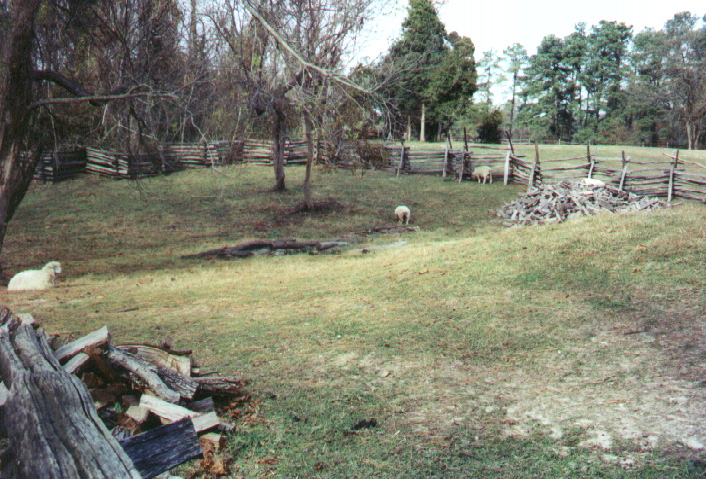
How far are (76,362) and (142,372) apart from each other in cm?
48

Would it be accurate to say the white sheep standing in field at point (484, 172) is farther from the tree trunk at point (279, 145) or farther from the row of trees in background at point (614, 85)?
the row of trees in background at point (614, 85)

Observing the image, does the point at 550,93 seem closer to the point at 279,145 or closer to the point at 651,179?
the point at 651,179

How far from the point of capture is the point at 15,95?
29.0 ft

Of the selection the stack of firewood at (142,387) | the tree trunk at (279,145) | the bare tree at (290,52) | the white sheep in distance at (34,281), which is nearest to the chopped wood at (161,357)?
the stack of firewood at (142,387)

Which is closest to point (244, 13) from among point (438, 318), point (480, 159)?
point (438, 318)

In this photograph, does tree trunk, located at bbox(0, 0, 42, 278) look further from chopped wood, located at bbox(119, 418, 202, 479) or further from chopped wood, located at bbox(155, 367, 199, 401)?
chopped wood, located at bbox(119, 418, 202, 479)

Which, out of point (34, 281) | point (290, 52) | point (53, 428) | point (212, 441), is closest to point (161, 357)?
point (212, 441)

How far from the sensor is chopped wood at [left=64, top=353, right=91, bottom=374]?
398cm

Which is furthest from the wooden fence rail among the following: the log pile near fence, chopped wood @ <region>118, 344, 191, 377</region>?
chopped wood @ <region>118, 344, 191, 377</region>

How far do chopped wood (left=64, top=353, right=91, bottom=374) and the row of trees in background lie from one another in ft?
182

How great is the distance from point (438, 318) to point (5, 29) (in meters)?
9.07

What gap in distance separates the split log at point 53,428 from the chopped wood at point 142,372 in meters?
0.51

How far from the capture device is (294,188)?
2344 cm

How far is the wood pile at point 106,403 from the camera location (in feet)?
9.06
